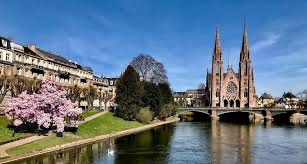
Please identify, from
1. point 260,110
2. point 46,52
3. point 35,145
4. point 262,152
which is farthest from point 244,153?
point 260,110

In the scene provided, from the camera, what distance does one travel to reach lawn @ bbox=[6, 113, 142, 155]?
51594 mm

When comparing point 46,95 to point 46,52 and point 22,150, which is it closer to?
point 22,150

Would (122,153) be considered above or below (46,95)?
below

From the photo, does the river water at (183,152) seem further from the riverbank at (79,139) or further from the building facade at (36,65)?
the building facade at (36,65)

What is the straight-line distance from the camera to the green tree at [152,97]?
116 metres

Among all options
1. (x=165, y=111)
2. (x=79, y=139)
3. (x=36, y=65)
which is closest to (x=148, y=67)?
(x=165, y=111)

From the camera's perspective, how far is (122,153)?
5597cm

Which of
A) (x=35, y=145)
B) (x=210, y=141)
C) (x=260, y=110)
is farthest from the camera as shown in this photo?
(x=260, y=110)

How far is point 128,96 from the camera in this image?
102438 millimetres

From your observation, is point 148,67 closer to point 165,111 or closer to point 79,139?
point 165,111

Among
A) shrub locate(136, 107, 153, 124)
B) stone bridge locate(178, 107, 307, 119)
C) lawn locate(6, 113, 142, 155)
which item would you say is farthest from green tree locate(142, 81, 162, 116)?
stone bridge locate(178, 107, 307, 119)

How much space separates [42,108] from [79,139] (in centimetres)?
846

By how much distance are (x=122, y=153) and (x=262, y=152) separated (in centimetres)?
2190

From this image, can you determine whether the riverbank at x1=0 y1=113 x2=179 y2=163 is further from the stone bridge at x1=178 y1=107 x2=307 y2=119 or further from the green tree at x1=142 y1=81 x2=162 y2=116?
the stone bridge at x1=178 y1=107 x2=307 y2=119
